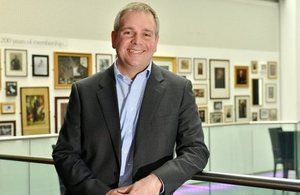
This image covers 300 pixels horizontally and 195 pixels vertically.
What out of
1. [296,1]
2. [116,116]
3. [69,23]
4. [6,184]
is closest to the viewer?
[116,116]

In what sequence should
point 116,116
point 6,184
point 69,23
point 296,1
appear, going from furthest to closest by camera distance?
point 296,1
point 69,23
point 6,184
point 116,116

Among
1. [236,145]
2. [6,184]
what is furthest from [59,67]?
[6,184]

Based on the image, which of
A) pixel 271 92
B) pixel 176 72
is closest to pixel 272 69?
pixel 271 92

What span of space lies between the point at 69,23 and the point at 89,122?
31.7ft

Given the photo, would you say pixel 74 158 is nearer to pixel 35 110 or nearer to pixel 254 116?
pixel 35 110

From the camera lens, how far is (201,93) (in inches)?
590

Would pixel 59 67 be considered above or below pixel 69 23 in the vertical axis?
below

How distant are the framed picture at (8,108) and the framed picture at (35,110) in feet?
0.71

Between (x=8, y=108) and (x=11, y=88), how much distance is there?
419mm

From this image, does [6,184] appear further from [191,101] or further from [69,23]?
[69,23]

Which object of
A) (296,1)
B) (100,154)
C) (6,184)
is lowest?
(6,184)

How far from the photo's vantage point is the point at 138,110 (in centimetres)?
279

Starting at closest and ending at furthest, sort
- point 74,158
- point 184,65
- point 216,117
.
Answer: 1. point 74,158
2. point 184,65
3. point 216,117

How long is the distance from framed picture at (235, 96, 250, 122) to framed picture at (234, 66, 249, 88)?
0.39 m
